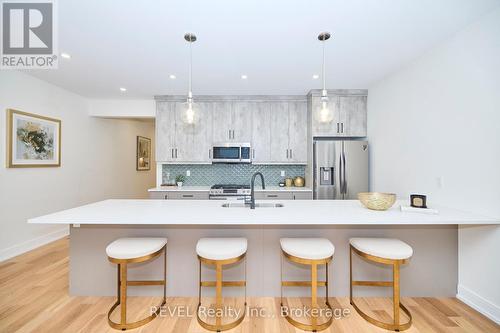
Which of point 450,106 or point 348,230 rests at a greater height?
point 450,106

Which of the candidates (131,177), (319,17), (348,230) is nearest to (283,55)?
(319,17)

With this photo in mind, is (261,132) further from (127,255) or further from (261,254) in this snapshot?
(127,255)

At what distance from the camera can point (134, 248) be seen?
1.75 metres

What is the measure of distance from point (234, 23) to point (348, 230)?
219cm

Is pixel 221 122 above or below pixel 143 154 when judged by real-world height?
above

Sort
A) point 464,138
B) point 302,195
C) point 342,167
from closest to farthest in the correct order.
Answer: point 464,138, point 342,167, point 302,195

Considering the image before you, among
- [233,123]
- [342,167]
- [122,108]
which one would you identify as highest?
[122,108]

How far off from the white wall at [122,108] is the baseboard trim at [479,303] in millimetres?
5155

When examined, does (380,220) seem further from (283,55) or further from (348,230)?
(283,55)

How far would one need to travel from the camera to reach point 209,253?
1.68 m

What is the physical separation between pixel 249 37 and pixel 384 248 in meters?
2.26

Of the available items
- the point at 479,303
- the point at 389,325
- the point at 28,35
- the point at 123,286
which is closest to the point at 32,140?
the point at 28,35

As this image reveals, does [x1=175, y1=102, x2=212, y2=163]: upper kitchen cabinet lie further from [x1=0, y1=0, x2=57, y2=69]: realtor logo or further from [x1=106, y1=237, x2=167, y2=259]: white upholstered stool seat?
[x1=106, y1=237, x2=167, y2=259]: white upholstered stool seat

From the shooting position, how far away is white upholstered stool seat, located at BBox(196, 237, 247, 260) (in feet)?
5.48
